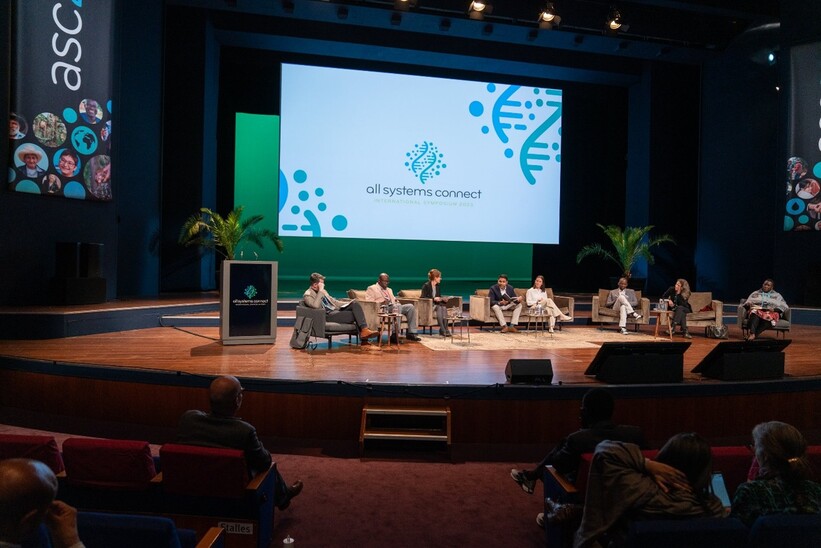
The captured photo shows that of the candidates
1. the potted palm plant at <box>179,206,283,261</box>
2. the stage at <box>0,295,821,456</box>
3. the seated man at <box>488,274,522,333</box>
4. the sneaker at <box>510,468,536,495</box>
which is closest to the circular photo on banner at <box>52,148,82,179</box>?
the potted palm plant at <box>179,206,283,261</box>

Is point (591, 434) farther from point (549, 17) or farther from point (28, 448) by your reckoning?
point (549, 17)

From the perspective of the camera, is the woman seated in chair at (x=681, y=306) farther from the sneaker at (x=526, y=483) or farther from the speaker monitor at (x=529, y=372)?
the sneaker at (x=526, y=483)

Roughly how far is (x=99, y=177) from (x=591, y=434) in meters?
7.66

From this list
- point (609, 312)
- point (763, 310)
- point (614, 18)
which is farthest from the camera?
point (614, 18)

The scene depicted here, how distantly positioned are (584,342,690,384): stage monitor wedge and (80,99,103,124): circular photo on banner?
23.5ft

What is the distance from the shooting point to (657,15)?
10.5m

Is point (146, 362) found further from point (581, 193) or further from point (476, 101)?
point (581, 193)

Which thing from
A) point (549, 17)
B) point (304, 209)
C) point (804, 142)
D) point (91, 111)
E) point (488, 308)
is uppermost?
point (549, 17)

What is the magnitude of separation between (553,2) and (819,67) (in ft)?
16.0

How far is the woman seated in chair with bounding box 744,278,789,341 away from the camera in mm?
7512

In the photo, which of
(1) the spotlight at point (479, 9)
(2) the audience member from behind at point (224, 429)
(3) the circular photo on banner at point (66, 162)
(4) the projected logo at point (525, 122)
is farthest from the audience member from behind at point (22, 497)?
(4) the projected logo at point (525, 122)

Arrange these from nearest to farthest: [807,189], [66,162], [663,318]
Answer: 1. [66,162]
2. [663,318]
3. [807,189]

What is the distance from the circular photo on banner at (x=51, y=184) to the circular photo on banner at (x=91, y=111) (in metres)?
0.95

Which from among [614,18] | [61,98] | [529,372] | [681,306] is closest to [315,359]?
[529,372]
